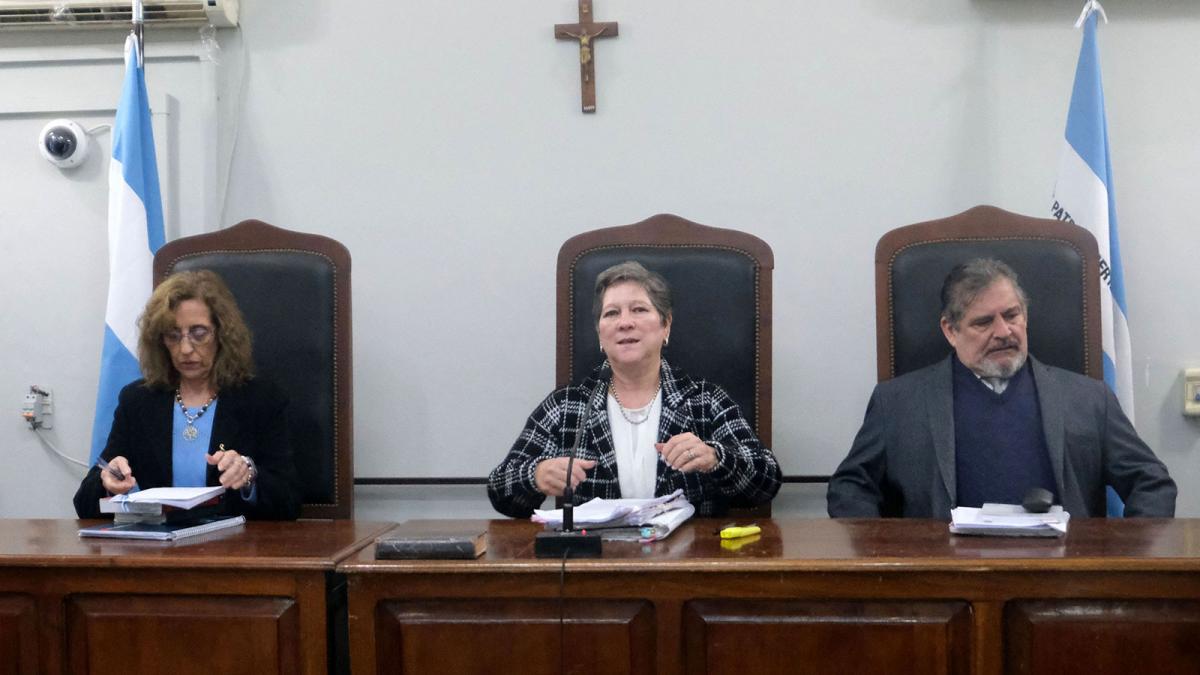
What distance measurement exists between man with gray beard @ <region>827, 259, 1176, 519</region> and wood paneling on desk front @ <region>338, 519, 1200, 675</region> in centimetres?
58

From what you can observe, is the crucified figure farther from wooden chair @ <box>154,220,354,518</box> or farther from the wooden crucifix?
wooden chair @ <box>154,220,354,518</box>

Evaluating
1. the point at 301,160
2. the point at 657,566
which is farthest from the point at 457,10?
the point at 657,566

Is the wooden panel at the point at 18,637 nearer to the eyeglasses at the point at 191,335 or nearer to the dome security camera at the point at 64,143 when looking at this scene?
the eyeglasses at the point at 191,335

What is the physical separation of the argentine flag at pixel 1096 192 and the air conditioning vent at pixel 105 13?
7.10 ft

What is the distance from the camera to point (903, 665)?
153cm

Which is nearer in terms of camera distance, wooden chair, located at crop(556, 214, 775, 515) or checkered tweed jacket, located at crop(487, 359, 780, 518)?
checkered tweed jacket, located at crop(487, 359, 780, 518)

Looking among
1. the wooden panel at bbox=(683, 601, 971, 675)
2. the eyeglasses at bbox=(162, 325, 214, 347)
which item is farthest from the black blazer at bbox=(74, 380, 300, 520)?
the wooden panel at bbox=(683, 601, 971, 675)

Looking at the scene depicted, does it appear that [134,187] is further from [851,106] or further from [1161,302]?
[1161,302]

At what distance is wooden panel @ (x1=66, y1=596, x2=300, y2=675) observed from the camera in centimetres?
161

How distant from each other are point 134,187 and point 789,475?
1830 mm

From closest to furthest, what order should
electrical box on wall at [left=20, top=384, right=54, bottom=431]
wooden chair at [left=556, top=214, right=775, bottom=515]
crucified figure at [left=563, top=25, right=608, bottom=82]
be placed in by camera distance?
wooden chair at [left=556, top=214, right=775, bottom=515]
crucified figure at [left=563, top=25, right=608, bottom=82]
electrical box on wall at [left=20, top=384, right=54, bottom=431]

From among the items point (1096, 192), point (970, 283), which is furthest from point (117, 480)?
point (1096, 192)

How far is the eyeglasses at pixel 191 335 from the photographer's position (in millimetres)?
2354

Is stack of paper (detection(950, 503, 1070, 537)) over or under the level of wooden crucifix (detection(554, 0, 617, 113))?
under
